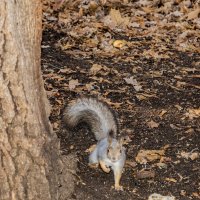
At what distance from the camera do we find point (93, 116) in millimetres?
5359

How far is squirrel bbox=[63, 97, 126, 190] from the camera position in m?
4.83

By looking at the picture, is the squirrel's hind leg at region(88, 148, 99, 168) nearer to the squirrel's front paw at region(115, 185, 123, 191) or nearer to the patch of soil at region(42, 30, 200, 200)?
the patch of soil at region(42, 30, 200, 200)

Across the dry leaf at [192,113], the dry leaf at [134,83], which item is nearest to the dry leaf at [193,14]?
the dry leaf at [134,83]

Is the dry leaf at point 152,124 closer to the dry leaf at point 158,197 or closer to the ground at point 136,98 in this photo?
the ground at point 136,98

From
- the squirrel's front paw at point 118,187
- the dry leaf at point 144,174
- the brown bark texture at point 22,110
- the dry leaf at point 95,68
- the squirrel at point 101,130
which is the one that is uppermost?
the brown bark texture at point 22,110

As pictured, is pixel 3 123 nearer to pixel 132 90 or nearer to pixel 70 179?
pixel 70 179

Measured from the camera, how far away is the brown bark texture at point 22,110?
3648 millimetres

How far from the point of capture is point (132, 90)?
6.73 metres

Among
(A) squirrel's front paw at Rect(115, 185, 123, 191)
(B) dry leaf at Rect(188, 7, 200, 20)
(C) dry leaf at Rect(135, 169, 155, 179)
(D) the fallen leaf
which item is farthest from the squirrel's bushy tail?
(B) dry leaf at Rect(188, 7, 200, 20)

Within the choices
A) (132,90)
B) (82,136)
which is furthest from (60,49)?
(82,136)

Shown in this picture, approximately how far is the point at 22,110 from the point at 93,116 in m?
1.61

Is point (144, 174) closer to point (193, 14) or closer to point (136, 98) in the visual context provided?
point (136, 98)

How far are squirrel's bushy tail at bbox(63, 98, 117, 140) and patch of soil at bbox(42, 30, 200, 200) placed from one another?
159mm

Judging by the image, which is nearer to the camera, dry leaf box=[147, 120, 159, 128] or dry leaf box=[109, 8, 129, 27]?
dry leaf box=[147, 120, 159, 128]
